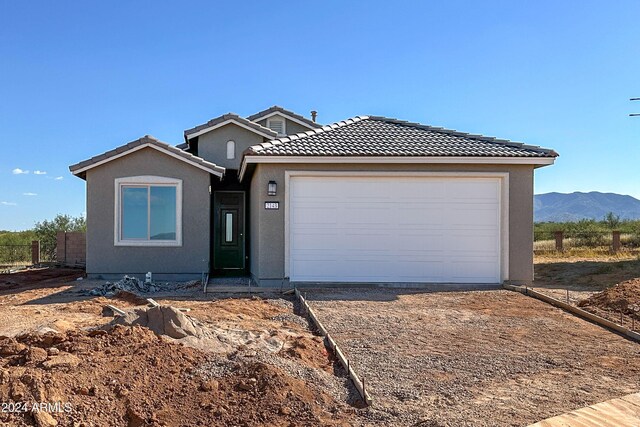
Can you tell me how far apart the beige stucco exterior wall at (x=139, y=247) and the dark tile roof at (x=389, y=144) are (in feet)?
8.21

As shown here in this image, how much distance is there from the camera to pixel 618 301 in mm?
9453

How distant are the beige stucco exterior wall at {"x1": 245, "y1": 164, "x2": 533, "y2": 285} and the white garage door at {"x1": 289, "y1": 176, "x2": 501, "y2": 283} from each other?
261 millimetres

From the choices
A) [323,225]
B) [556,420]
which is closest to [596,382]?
[556,420]

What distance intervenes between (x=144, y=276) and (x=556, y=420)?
10.9 meters

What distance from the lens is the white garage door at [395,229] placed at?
1224 centimetres

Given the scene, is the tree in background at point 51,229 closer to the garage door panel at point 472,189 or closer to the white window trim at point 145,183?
the white window trim at point 145,183

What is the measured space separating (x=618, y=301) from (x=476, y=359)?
15.1 ft

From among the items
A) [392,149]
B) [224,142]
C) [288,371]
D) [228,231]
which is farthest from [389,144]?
[288,371]

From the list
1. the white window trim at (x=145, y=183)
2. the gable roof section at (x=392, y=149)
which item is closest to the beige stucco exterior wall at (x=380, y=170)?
the gable roof section at (x=392, y=149)

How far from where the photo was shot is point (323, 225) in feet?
40.2

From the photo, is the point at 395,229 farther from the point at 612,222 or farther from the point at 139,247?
the point at 612,222

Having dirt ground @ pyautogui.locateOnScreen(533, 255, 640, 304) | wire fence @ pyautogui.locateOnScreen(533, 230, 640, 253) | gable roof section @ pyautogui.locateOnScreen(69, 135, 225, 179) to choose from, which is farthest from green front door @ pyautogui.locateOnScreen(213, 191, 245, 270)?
wire fence @ pyautogui.locateOnScreen(533, 230, 640, 253)

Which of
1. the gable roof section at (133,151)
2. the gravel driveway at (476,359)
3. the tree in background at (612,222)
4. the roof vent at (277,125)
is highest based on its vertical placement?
the roof vent at (277,125)

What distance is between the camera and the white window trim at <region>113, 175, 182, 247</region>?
13.4m
